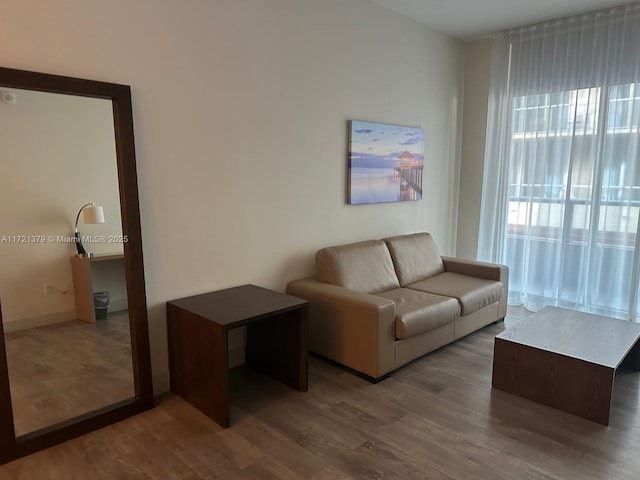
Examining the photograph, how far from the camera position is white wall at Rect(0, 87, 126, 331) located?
205 centimetres

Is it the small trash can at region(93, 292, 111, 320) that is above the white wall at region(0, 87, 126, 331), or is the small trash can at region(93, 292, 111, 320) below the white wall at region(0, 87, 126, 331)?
below

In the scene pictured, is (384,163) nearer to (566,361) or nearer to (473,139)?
(473,139)

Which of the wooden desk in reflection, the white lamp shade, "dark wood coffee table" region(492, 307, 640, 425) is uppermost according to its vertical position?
the white lamp shade

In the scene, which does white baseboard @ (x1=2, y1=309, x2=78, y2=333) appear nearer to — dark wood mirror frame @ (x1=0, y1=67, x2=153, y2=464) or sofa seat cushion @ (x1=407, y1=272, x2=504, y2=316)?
dark wood mirror frame @ (x1=0, y1=67, x2=153, y2=464)

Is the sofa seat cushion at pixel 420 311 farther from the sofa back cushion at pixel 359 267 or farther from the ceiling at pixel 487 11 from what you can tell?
the ceiling at pixel 487 11

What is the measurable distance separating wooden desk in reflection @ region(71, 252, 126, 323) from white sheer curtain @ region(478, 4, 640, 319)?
3.76m

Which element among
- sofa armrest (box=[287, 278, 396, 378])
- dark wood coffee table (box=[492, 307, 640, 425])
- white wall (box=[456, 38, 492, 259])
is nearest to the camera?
dark wood coffee table (box=[492, 307, 640, 425])

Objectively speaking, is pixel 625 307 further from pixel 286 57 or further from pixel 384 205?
pixel 286 57

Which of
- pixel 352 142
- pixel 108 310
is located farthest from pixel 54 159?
pixel 352 142

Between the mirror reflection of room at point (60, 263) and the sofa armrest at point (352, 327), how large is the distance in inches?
49.0

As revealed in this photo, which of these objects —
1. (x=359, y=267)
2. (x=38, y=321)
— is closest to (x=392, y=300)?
(x=359, y=267)

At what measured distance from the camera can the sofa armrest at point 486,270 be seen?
3.83 meters

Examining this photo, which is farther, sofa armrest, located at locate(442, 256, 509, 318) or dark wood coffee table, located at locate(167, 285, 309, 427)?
sofa armrest, located at locate(442, 256, 509, 318)

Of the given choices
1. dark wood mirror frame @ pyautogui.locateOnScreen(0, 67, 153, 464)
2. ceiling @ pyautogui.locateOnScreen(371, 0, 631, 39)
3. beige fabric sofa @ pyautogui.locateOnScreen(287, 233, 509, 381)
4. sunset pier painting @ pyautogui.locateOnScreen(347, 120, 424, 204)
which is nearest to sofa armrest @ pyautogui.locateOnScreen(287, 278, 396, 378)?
beige fabric sofa @ pyautogui.locateOnScreen(287, 233, 509, 381)
